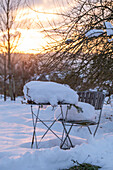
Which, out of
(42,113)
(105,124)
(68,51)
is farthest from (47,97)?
(42,113)

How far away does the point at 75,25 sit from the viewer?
5191 millimetres

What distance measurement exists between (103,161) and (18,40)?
1107cm

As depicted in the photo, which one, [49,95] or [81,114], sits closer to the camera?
[49,95]

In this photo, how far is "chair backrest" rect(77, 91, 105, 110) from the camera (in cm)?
472

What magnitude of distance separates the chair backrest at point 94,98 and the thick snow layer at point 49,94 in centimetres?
138

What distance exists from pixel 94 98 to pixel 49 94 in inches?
69.8

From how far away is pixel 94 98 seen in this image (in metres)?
4.88

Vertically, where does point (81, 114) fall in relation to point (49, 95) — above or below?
below

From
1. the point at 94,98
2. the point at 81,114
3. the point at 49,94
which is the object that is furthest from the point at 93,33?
the point at 49,94

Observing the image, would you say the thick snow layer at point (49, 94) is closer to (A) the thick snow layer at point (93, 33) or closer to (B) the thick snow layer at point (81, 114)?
(B) the thick snow layer at point (81, 114)

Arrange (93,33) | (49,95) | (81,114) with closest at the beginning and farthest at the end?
(49,95) < (81,114) < (93,33)

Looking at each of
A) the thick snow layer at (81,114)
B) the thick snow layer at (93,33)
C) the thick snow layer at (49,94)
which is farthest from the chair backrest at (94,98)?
the thick snow layer at (49,94)

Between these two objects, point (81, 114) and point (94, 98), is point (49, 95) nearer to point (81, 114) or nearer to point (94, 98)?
point (81, 114)

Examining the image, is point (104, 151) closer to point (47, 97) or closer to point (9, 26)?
point (47, 97)
